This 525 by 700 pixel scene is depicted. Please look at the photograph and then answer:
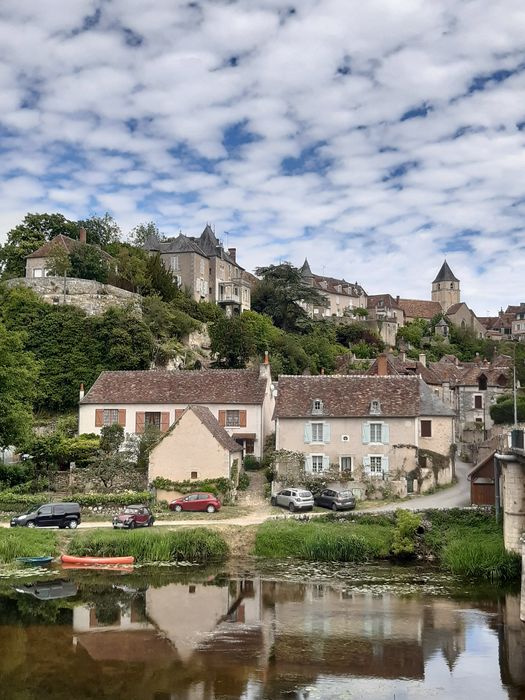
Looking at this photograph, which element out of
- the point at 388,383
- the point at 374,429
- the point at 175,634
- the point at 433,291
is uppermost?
the point at 433,291

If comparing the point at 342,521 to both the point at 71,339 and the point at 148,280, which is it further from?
the point at 148,280

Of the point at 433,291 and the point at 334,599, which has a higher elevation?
the point at 433,291

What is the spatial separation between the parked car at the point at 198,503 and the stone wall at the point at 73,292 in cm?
2670

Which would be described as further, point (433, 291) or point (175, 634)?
point (433, 291)

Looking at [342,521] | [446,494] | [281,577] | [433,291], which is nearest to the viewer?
[281,577]

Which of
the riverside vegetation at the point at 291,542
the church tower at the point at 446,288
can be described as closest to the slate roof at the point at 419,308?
the church tower at the point at 446,288

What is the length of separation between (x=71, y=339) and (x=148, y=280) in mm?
13487

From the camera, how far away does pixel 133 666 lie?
17.4 metres

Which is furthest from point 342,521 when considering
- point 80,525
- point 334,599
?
point 80,525

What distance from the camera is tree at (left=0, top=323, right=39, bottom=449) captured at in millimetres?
35688

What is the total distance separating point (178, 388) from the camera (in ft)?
144

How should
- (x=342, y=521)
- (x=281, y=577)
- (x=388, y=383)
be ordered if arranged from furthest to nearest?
1. (x=388, y=383)
2. (x=342, y=521)
3. (x=281, y=577)

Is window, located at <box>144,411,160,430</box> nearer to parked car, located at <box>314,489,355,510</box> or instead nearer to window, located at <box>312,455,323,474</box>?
window, located at <box>312,455,323,474</box>

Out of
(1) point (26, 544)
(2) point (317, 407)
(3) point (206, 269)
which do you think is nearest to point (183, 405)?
(2) point (317, 407)
